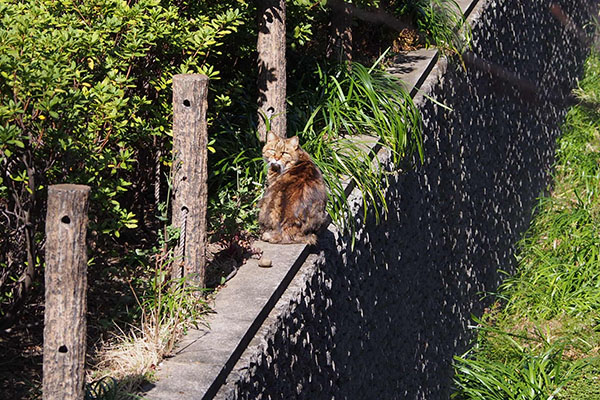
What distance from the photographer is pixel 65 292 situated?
326 centimetres

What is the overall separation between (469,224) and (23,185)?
18.1ft

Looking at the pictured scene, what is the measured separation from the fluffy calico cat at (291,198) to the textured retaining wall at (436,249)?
0.75 ft

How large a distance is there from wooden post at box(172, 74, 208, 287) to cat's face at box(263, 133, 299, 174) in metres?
0.99

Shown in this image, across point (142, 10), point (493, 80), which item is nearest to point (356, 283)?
point (142, 10)

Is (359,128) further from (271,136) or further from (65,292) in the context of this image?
(65,292)

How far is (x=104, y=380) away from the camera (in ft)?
14.2

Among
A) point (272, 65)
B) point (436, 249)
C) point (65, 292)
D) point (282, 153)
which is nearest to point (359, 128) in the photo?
point (272, 65)

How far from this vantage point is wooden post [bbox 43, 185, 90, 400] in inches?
126

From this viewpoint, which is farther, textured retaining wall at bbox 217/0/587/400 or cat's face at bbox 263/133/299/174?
cat's face at bbox 263/133/299/174

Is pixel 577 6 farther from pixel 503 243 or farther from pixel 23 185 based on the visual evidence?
pixel 23 185

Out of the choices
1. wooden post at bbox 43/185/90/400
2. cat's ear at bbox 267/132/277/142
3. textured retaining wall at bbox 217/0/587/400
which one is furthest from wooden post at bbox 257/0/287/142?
wooden post at bbox 43/185/90/400

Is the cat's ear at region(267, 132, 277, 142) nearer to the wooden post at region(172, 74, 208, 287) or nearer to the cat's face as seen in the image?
the cat's face

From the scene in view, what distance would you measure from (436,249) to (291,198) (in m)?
2.80

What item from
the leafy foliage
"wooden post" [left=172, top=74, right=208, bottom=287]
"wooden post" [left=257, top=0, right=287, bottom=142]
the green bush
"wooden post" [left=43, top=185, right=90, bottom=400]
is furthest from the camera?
the leafy foliage
